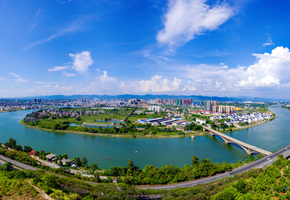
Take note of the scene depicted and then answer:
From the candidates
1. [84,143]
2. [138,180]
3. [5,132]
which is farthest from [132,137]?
[5,132]

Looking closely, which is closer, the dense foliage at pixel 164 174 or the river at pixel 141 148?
the dense foliage at pixel 164 174

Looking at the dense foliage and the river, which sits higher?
the dense foliage

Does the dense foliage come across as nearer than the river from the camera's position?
Yes

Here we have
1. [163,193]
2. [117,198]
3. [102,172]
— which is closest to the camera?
[117,198]

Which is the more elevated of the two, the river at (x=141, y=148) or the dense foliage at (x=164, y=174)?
the dense foliage at (x=164, y=174)

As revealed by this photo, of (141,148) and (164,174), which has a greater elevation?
(164,174)

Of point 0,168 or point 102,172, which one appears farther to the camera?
point 102,172

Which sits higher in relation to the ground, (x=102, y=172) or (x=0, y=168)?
(x=0, y=168)

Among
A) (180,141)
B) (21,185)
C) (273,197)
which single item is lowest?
(180,141)

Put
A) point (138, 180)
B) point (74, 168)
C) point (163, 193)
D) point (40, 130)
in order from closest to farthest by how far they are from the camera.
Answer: point (163, 193), point (138, 180), point (74, 168), point (40, 130)

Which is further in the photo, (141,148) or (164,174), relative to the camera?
(141,148)

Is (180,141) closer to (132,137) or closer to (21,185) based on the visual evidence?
(132,137)
